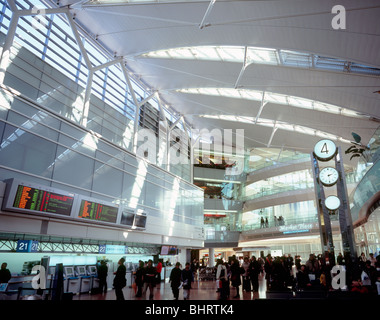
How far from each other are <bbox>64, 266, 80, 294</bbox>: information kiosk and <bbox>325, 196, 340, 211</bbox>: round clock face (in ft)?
39.2

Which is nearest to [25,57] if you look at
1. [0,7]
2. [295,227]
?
[0,7]

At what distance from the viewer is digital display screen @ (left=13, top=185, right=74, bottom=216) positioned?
32.4ft

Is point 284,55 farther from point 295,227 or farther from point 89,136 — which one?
point 295,227

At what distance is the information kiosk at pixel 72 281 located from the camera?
13.2m

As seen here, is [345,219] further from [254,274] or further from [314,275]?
[254,274]

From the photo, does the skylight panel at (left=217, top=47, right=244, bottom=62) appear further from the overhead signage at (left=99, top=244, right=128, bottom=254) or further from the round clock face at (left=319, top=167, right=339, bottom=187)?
the overhead signage at (left=99, top=244, right=128, bottom=254)

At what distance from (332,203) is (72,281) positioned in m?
12.2

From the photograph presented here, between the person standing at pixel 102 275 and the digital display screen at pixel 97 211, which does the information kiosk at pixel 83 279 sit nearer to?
the person standing at pixel 102 275

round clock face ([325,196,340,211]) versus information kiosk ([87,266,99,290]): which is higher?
round clock face ([325,196,340,211])

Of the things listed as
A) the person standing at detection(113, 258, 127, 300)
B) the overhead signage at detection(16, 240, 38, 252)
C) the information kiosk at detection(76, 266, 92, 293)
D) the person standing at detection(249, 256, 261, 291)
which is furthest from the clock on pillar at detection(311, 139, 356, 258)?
the overhead signage at detection(16, 240, 38, 252)

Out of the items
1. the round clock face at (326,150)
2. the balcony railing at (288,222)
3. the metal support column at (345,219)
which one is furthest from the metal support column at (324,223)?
the balcony railing at (288,222)
